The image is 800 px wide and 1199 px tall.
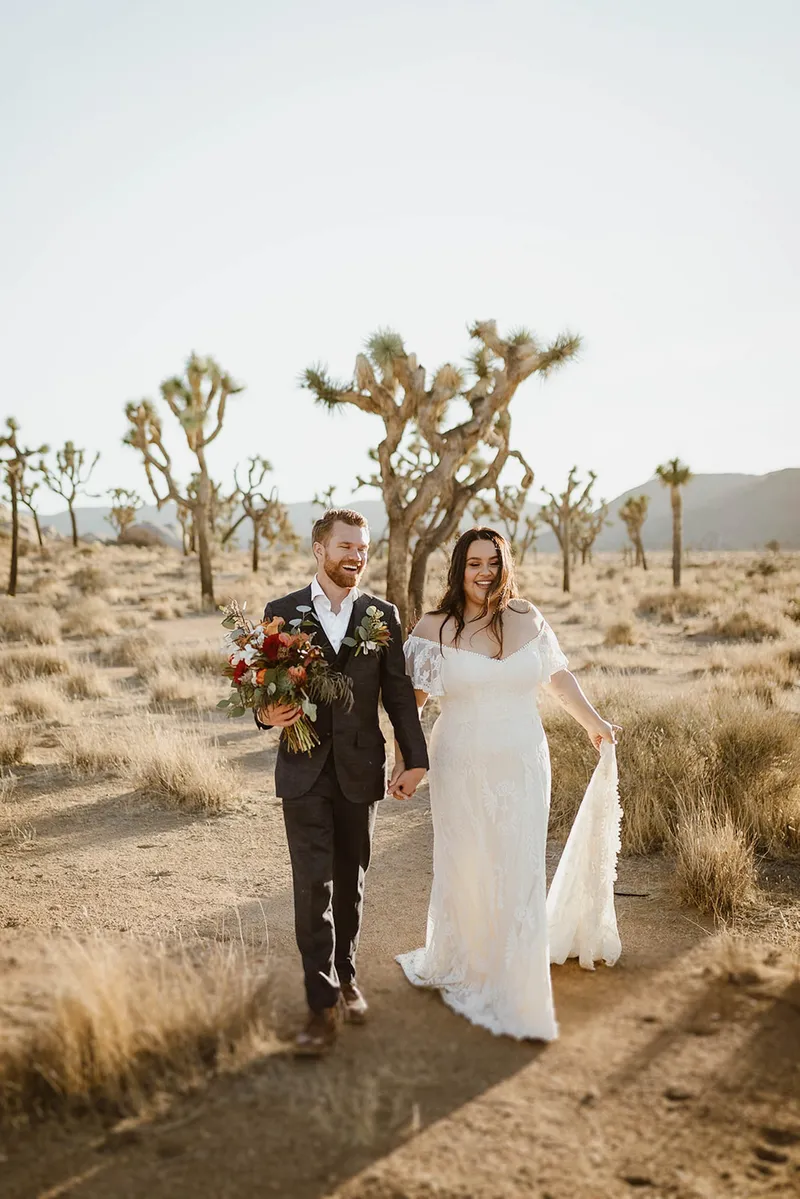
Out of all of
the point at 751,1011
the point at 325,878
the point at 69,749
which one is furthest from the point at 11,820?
the point at 751,1011

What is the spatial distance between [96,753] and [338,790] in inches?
196

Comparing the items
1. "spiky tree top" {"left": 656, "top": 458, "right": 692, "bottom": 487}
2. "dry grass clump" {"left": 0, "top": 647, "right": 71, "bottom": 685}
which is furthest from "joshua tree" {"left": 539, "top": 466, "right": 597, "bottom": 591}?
"dry grass clump" {"left": 0, "top": 647, "right": 71, "bottom": 685}

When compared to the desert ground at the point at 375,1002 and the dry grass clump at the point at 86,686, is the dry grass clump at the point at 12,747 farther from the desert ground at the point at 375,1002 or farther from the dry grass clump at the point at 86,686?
the dry grass clump at the point at 86,686

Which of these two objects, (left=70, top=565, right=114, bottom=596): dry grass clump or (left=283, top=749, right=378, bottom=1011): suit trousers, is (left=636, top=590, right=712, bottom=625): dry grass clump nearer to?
(left=70, top=565, right=114, bottom=596): dry grass clump

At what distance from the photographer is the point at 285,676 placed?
325cm

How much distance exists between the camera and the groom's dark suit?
11.1 ft

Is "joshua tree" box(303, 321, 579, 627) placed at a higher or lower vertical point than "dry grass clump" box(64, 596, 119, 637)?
higher

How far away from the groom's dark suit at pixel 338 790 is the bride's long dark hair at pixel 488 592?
32 centimetres

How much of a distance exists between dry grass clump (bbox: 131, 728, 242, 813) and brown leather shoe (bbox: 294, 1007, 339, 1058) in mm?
3594

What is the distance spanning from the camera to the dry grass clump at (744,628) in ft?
52.4

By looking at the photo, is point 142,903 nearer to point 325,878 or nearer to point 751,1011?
point 325,878

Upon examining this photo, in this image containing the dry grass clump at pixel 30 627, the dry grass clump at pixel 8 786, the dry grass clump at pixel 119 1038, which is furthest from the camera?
the dry grass clump at pixel 30 627

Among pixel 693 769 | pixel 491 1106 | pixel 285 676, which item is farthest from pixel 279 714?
Answer: pixel 693 769

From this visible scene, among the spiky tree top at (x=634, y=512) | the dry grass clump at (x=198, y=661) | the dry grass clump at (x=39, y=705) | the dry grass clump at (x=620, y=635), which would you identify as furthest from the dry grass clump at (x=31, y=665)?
the spiky tree top at (x=634, y=512)
